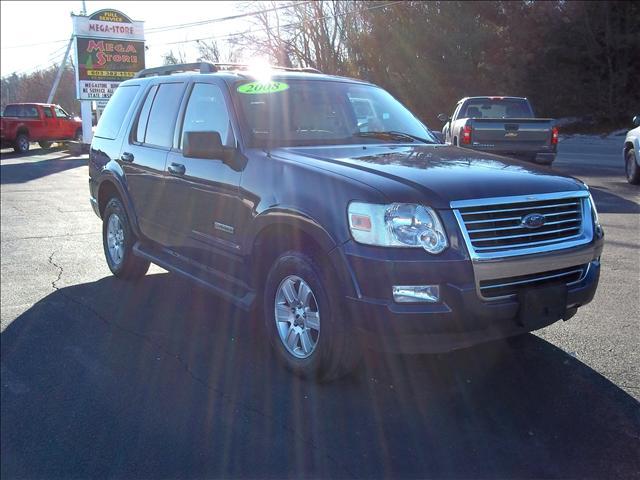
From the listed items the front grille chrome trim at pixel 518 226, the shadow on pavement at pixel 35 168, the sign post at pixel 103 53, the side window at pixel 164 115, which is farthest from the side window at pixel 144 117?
the sign post at pixel 103 53

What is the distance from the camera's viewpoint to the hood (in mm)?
3762

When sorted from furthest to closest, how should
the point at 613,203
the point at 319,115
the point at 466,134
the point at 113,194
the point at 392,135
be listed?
the point at 466,134 → the point at 613,203 → the point at 113,194 → the point at 392,135 → the point at 319,115

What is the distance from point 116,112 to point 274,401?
4178 millimetres

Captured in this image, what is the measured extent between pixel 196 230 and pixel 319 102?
4.63 ft

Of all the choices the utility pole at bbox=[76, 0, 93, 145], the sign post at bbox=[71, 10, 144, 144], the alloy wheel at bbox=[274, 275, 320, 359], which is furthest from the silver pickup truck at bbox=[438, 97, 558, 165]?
the utility pole at bbox=[76, 0, 93, 145]

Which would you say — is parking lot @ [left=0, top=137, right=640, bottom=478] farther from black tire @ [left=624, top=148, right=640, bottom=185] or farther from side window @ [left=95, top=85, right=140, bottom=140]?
black tire @ [left=624, top=148, right=640, bottom=185]

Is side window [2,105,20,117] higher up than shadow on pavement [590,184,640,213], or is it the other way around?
Answer: side window [2,105,20,117]

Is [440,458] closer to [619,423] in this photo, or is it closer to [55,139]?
[619,423]

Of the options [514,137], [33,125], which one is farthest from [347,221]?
[33,125]

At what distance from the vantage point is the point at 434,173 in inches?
160

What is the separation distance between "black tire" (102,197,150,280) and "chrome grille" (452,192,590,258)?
379cm

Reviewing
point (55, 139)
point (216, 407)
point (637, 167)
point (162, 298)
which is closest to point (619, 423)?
point (216, 407)

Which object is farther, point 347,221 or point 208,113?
point 208,113

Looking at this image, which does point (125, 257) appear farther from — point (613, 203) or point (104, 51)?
point (104, 51)
